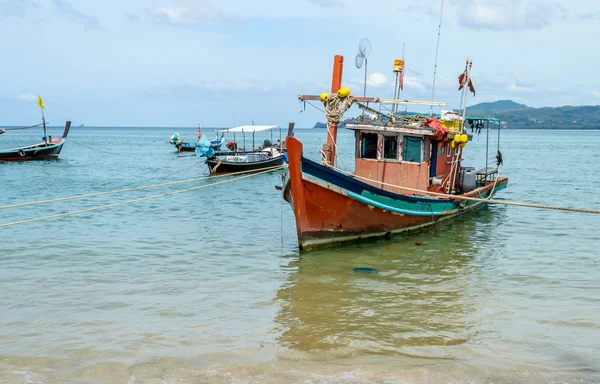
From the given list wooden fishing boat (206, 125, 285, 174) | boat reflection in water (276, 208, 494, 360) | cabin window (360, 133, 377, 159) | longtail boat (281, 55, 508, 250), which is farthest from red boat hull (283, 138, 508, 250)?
wooden fishing boat (206, 125, 285, 174)

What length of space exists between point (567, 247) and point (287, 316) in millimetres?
9055

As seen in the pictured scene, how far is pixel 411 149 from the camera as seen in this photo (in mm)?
15695

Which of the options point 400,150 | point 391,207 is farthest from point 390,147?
point 391,207

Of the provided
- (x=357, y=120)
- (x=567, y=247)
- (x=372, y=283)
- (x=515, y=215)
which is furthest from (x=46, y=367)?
(x=515, y=215)

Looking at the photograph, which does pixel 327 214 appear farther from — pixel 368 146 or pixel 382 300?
pixel 382 300

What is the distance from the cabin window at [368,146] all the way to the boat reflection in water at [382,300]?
2.47 m

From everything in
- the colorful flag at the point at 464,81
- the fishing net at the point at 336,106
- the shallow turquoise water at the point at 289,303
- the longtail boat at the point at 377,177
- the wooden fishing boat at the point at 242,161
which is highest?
the colorful flag at the point at 464,81

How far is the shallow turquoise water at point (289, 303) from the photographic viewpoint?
7.40m

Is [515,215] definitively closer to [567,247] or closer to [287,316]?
[567,247]

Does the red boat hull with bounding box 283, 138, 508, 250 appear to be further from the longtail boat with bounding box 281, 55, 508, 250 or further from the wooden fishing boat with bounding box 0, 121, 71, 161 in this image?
the wooden fishing boat with bounding box 0, 121, 71, 161

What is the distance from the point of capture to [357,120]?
15711 millimetres

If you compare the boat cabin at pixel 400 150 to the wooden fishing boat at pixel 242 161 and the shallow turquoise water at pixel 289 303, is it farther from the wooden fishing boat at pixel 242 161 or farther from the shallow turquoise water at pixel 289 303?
the wooden fishing boat at pixel 242 161

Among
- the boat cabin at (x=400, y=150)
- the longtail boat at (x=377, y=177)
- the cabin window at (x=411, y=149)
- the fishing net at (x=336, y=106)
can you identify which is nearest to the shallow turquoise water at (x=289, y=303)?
the longtail boat at (x=377, y=177)

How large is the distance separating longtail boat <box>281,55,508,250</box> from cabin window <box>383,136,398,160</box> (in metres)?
0.03
